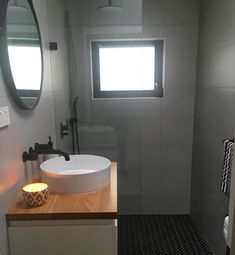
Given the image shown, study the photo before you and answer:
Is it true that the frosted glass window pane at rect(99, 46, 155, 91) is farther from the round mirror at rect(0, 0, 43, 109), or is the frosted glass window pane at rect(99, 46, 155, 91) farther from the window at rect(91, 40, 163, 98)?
the round mirror at rect(0, 0, 43, 109)

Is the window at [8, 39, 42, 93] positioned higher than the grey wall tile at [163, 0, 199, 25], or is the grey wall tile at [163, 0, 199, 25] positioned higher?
the grey wall tile at [163, 0, 199, 25]

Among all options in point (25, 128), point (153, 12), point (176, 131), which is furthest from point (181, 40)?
point (25, 128)

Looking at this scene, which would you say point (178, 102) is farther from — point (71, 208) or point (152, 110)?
point (71, 208)

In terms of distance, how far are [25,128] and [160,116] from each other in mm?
1517

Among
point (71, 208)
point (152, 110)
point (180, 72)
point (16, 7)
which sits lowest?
point (71, 208)

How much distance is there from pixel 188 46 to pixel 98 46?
2.91ft

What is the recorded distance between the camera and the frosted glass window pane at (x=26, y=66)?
1.27 m

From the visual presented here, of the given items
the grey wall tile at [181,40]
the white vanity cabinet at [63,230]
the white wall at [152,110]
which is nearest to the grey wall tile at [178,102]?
the white wall at [152,110]

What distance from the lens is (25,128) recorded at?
1398 millimetres

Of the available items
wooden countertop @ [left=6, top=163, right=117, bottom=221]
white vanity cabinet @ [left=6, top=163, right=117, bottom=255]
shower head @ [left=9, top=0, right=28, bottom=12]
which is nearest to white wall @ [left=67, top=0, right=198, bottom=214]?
shower head @ [left=9, top=0, right=28, bottom=12]

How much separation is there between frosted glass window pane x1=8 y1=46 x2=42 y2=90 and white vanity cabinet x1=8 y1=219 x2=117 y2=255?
2.31ft

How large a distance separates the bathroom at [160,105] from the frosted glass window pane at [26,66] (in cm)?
17

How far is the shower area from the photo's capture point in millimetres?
2254

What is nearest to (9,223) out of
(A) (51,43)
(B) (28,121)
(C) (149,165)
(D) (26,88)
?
(B) (28,121)
